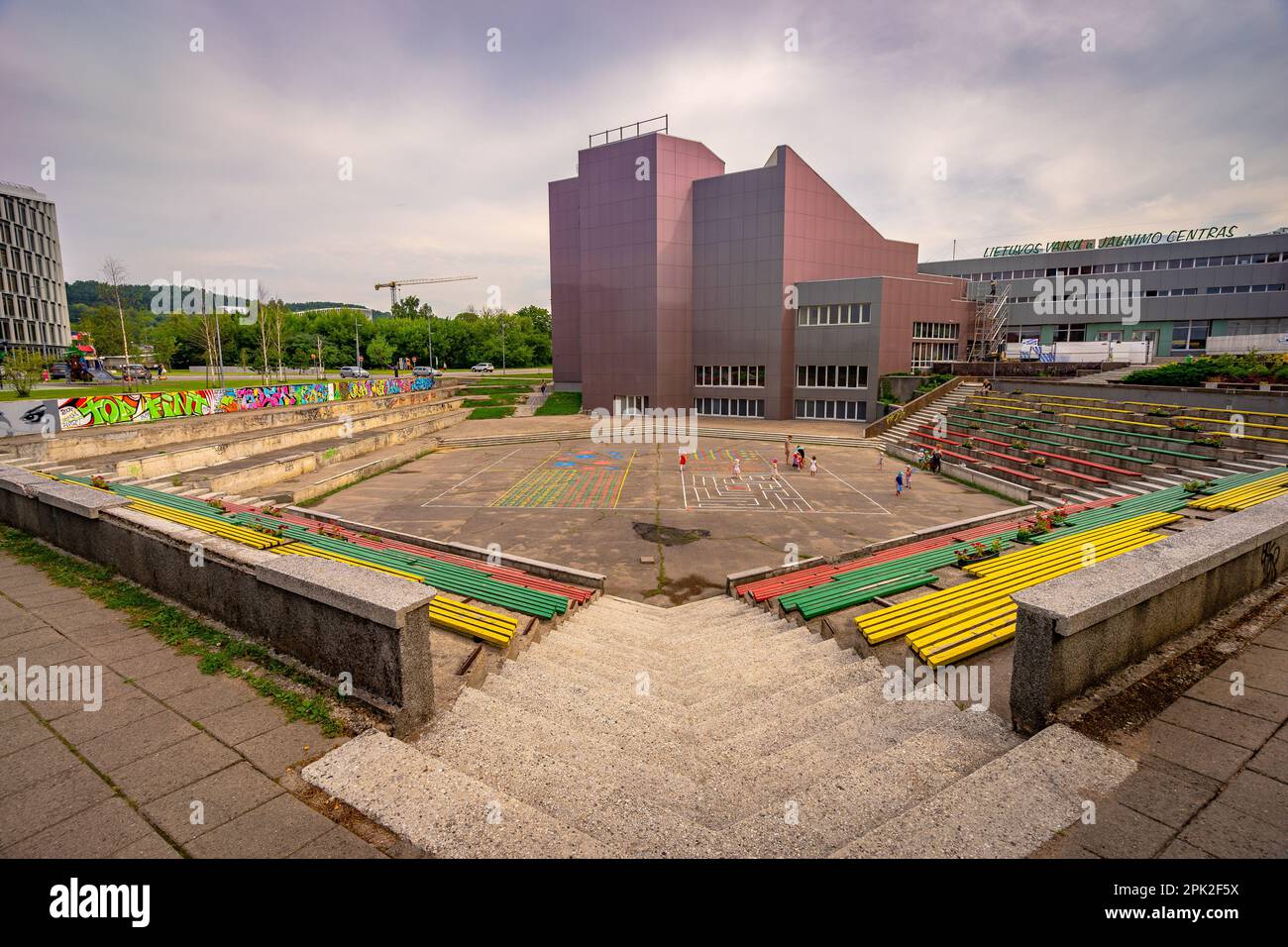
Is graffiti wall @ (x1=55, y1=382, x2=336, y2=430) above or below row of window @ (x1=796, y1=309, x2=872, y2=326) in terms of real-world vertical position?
below

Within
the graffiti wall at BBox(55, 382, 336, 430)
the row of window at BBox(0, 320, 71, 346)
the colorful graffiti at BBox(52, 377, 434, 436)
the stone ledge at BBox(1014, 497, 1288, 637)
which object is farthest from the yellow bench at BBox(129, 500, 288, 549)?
the row of window at BBox(0, 320, 71, 346)

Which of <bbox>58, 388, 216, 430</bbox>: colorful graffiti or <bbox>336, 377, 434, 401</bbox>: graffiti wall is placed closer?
<bbox>58, 388, 216, 430</bbox>: colorful graffiti

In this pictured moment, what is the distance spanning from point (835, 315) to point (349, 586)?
4764cm

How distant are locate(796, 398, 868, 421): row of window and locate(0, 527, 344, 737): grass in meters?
46.5

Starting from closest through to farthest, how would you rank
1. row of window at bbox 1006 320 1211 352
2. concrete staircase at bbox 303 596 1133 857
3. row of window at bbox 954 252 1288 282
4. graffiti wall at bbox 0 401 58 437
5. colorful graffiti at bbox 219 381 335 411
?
concrete staircase at bbox 303 596 1133 857 → graffiti wall at bbox 0 401 58 437 → colorful graffiti at bbox 219 381 335 411 → row of window at bbox 1006 320 1211 352 → row of window at bbox 954 252 1288 282

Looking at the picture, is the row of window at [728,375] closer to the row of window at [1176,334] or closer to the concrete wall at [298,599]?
the row of window at [1176,334]

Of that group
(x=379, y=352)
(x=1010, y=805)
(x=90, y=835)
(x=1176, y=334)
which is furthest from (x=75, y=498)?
(x=379, y=352)

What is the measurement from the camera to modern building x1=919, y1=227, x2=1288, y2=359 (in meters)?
47.5

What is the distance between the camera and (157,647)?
7.22 meters

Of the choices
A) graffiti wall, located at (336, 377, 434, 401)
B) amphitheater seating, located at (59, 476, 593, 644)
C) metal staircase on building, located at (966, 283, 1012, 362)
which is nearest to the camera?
amphitheater seating, located at (59, 476, 593, 644)

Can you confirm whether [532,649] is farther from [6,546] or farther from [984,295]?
[984,295]

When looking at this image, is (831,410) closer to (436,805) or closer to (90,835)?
(436,805)

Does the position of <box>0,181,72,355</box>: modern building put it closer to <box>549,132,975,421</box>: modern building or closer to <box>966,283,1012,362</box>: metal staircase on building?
<box>549,132,975,421</box>: modern building
